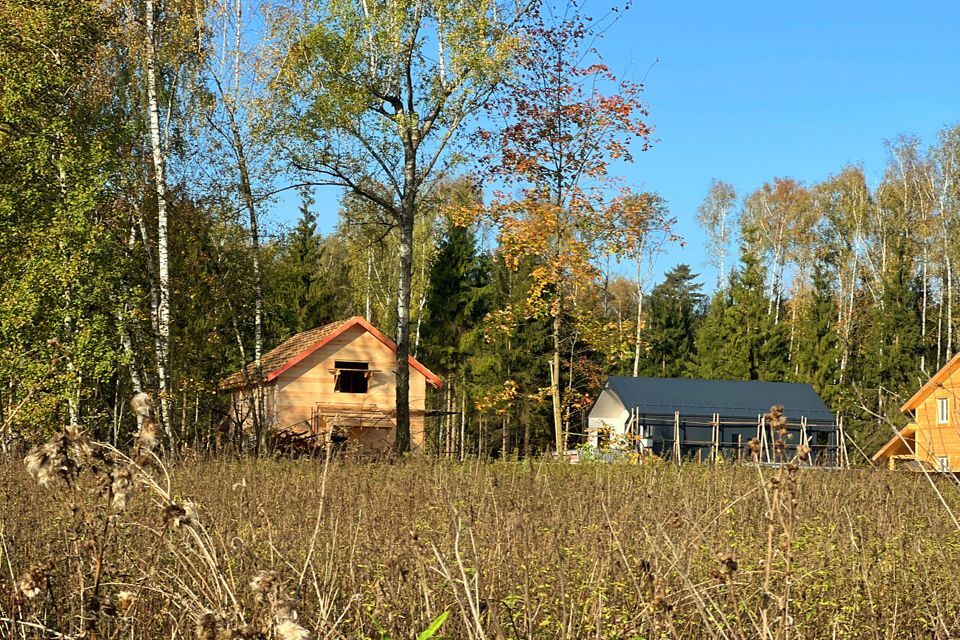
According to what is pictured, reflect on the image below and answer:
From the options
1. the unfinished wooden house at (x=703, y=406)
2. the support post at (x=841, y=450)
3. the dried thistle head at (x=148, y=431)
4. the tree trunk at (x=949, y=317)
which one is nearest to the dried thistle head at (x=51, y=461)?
the dried thistle head at (x=148, y=431)

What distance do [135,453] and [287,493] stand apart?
24.6 feet

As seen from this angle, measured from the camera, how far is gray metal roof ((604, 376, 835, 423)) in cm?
3772

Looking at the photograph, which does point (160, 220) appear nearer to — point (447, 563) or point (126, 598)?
point (447, 563)

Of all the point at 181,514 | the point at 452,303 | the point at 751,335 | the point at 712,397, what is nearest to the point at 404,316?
the point at 181,514

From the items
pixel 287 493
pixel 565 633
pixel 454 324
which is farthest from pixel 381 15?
pixel 454 324

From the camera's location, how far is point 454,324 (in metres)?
42.2

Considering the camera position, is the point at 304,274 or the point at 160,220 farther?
the point at 304,274

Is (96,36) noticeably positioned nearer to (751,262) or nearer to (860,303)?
(751,262)

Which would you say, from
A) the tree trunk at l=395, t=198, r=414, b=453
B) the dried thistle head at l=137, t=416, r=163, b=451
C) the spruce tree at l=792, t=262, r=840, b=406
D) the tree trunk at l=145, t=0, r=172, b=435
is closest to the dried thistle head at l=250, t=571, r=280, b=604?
the dried thistle head at l=137, t=416, r=163, b=451

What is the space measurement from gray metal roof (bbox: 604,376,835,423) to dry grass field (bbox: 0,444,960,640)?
25980 millimetres

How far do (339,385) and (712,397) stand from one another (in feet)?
50.5

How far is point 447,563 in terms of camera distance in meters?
5.84

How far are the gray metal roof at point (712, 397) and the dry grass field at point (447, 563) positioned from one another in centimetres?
2598

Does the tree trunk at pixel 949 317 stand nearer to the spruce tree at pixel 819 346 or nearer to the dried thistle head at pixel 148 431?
the spruce tree at pixel 819 346
